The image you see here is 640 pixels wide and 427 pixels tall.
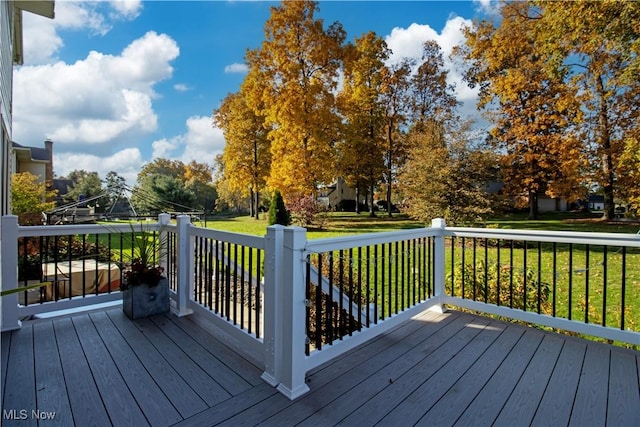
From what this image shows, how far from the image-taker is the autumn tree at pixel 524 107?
1285cm

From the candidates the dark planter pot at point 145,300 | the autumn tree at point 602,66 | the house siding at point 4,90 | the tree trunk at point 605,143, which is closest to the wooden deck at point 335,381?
the dark planter pot at point 145,300

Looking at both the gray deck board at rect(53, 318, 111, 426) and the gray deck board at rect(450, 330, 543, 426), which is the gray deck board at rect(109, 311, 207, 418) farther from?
the gray deck board at rect(450, 330, 543, 426)

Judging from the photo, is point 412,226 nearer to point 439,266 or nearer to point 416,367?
point 439,266

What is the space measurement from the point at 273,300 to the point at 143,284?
1.85 metres

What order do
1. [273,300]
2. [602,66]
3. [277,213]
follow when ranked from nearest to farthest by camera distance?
[273,300]
[277,213]
[602,66]

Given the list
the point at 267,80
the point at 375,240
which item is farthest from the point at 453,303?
the point at 267,80

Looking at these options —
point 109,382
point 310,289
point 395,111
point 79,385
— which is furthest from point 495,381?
point 395,111

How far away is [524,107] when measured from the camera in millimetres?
14500

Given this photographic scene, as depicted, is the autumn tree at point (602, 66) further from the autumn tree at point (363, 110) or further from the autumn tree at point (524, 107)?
the autumn tree at point (363, 110)

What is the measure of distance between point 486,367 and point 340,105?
12.2 meters

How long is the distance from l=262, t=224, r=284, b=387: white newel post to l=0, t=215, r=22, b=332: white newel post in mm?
2391

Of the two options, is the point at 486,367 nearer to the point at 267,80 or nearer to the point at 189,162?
the point at 267,80

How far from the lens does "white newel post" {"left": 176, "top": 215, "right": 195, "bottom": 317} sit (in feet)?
10.5

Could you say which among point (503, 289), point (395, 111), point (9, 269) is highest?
point (395, 111)
